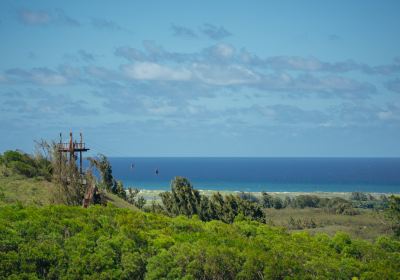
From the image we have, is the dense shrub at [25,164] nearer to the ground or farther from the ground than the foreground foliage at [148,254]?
farther from the ground

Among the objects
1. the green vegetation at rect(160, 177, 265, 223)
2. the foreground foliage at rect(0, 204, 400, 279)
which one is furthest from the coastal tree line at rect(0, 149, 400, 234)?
the foreground foliage at rect(0, 204, 400, 279)

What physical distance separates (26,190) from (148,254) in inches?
965

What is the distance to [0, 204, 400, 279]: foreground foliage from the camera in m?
28.4

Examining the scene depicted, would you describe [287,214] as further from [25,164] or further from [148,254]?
[148,254]

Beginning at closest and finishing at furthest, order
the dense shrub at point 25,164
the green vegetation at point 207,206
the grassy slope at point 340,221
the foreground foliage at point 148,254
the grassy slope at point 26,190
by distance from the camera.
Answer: the foreground foliage at point 148,254, the grassy slope at point 26,190, the dense shrub at point 25,164, the green vegetation at point 207,206, the grassy slope at point 340,221

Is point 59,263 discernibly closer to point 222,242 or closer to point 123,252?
point 123,252

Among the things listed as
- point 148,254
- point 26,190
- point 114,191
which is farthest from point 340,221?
point 148,254

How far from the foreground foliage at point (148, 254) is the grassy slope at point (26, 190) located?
40.3 feet

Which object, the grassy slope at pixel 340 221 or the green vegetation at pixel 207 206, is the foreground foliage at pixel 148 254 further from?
the grassy slope at pixel 340 221

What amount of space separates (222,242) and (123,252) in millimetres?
6085

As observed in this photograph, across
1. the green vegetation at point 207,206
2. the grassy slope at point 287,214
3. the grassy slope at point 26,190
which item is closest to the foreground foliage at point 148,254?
the grassy slope at point 26,190

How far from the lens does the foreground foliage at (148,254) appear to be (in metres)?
28.4

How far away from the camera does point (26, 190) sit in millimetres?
52312

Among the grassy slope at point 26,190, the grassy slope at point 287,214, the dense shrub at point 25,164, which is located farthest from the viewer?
the dense shrub at point 25,164
